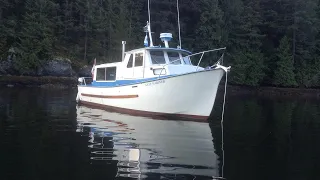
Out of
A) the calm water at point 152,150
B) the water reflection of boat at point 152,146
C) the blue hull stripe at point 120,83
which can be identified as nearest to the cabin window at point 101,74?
the blue hull stripe at point 120,83

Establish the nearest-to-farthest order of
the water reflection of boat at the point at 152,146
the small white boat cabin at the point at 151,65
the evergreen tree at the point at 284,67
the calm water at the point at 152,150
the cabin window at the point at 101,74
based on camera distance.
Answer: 1. the calm water at the point at 152,150
2. the water reflection of boat at the point at 152,146
3. the small white boat cabin at the point at 151,65
4. the cabin window at the point at 101,74
5. the evergreen tree at the point at 284,67

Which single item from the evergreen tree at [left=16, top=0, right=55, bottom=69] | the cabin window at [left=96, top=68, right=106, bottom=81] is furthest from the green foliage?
the cabin window at [left=96, top=68, right=106, bottom=81]

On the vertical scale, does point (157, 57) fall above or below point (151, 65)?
above

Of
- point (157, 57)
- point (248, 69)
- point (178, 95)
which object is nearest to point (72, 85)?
point (248, 69)

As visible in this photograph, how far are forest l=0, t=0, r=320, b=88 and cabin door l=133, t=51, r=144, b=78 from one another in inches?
983

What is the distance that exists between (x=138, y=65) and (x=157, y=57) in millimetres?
1017

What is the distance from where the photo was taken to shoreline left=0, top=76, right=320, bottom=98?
116 ft

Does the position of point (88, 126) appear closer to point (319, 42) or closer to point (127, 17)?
point (127, 17)

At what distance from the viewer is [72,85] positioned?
37.2 meters

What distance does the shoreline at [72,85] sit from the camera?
116ft

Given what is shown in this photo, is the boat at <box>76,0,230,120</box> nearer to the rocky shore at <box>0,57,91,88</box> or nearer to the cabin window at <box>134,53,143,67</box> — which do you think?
the cabin window at <box>134,53,143,67</box>

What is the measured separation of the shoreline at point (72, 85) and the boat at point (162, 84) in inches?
755

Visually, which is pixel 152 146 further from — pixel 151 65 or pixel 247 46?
pixel 247 46

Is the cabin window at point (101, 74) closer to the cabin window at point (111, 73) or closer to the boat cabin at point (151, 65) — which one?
the cabin window at point (111, 73)
